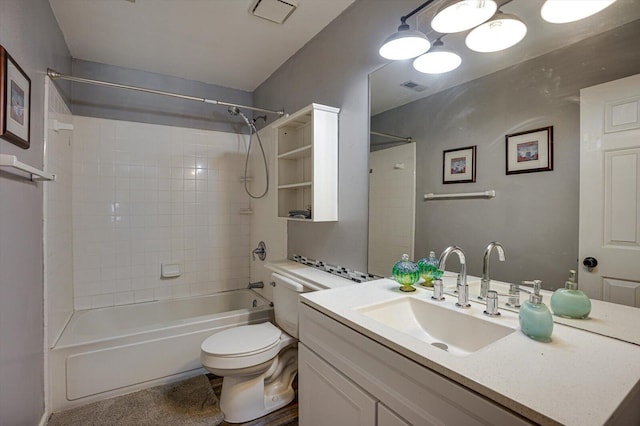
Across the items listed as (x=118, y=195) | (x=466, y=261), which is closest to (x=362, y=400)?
(x=466, y=261)

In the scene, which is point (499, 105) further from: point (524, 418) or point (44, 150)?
point (44, 150)

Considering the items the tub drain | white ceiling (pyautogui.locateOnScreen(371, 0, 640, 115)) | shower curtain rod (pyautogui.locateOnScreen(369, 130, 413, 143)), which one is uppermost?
white ceiling (pyautogui.locateOnScreen(371, 0, 640, 115))

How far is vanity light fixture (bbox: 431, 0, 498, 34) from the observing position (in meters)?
1.12

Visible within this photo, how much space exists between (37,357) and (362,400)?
5.55ft

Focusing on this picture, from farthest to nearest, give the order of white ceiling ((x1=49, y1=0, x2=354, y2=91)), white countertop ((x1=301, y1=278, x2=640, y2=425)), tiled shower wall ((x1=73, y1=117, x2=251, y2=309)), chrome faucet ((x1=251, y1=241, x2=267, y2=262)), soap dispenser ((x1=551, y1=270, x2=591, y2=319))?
1. chrome faucet ((x1=251, y1=241, x2=267, y2=262))
2. tiled shower wall ((x1=73, y1=117, x2=251, y2=309))
3. white ceiling ((x1=49, y1=0, x2=354, y2=91))
4. soap dispenser ((x1=551, y1=270, x2=591, y2=319))
5. white countertop ((x1=301, y1=278, x2=640, y2=425))

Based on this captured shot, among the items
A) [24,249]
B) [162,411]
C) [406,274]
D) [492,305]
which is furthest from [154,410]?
[492,305]

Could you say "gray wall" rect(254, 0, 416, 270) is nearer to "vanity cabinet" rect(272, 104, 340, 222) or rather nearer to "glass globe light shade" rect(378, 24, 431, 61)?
"vanity cabinet" rect(272, 104, 340, 222)

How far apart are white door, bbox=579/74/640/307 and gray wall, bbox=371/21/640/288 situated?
0.03 m

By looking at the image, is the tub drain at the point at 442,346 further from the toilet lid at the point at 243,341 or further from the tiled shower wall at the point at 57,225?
the tiled shower wall at the point at 57,225

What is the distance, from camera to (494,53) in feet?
3.94

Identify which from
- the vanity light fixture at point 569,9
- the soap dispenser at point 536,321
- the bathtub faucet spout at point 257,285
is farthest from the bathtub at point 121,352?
the vanity light fixture at point 569,9

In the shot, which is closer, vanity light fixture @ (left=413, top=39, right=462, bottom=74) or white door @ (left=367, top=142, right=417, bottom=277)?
vanity light fixture @ (left=413, top=39, right=462, bottom=74)

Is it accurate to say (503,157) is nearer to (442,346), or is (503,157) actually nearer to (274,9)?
(442,346)

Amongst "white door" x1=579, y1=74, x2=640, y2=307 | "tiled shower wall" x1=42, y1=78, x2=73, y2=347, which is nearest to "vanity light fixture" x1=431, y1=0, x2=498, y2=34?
"white door" x1=579, y1=74, x2=640, y2=307
